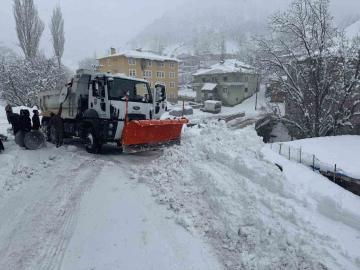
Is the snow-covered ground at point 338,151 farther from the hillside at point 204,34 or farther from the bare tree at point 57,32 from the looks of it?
the hillside at point 204,34

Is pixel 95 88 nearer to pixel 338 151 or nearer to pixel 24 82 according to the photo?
pixel 338 151

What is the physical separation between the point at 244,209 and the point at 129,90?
6.87 metres

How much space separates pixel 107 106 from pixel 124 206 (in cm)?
519

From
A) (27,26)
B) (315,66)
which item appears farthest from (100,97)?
(27,26)

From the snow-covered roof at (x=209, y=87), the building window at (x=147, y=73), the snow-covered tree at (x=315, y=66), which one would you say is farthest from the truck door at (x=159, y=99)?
the building window at (x=147, y=73)

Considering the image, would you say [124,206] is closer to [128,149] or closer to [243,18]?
[128,149]

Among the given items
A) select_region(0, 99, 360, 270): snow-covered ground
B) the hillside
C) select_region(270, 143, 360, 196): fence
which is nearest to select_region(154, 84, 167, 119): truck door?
select_region(0, 99, 360, 270): snow-covered ground

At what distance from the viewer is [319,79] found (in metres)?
20.6

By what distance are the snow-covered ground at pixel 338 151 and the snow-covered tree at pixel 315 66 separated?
4.12m

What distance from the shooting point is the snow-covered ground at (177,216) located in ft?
15.5

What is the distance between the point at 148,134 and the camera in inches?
430

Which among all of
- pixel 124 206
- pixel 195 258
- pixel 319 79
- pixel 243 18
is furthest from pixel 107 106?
pixel 243 18

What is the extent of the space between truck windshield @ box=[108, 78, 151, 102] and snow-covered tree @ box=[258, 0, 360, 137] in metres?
12.4

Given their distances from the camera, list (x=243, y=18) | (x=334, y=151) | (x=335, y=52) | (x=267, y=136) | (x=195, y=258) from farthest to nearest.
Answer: (x=243, y=18) → (x=267, y=136) → (x=335, y=52) → (x=334, y=151) → (x=195, y=258)
